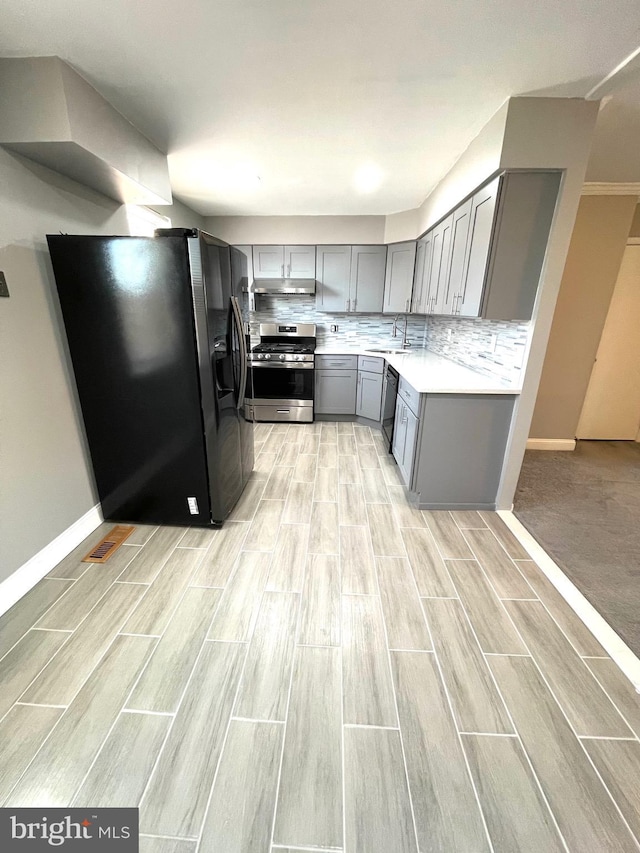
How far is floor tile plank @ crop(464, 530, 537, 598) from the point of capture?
1821mm

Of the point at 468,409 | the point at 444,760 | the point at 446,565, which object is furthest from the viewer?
the point at 468,409

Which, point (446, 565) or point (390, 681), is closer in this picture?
point (390, 681)

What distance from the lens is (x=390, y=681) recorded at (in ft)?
4.46

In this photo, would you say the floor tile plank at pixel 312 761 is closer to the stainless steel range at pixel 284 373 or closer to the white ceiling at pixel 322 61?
the white ceiling at pixel 322 61

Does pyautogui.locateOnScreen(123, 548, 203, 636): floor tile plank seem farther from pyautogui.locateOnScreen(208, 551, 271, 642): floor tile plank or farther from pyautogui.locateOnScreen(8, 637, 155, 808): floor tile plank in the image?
pyautogui.locateOnScreen(208, 551, 271, 642): floor tile plank

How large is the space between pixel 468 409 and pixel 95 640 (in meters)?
2.49

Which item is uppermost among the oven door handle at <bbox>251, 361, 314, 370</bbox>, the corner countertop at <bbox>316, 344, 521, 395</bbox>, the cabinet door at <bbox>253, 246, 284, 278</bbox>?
the cabinet door at <bbox>253, 246, 284, 278</bbox>

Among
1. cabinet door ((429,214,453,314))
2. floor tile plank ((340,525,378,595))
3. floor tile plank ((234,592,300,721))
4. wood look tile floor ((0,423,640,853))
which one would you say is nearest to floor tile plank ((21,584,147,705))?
wood look tile floor ((0,423,640,853))

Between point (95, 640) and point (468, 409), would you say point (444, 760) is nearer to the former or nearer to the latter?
point (95, 640)

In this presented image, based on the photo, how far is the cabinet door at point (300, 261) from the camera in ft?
14.3

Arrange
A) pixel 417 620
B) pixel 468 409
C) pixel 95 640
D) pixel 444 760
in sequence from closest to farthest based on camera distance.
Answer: pixel 444 760
pixel 95 640
pixel 417 620
pixel 468 409

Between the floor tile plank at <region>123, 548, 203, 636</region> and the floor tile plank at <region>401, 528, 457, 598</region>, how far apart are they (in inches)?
51.1

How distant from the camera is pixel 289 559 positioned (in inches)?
80.4

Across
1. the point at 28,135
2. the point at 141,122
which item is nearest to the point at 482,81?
the point at 141,122
